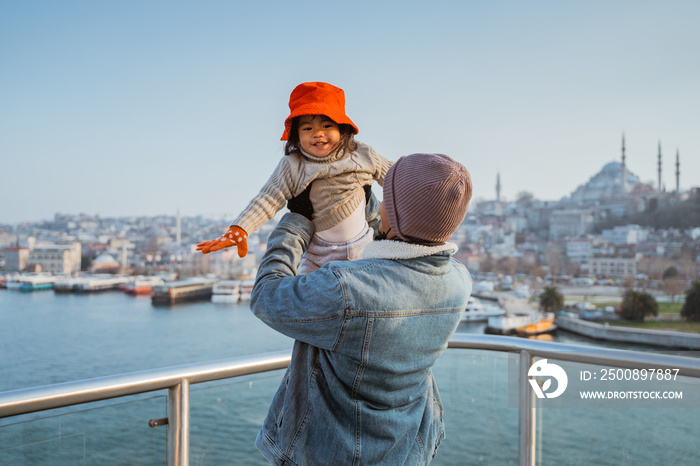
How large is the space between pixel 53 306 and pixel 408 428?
3712 cm

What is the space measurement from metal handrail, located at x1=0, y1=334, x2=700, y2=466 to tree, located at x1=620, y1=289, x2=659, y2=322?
99.8ft

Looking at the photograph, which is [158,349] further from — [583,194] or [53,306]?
[583,194]

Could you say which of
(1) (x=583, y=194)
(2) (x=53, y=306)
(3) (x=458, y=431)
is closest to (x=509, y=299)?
(1) (x=583, y=194)

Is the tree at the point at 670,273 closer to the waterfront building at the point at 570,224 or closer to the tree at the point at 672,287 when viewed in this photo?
the tree at the point at 672,287

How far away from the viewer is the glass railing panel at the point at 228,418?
1.37 meters

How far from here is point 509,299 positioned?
31.4 meters

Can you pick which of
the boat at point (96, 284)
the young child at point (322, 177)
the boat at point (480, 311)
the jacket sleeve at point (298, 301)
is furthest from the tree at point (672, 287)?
the jacket sleeve at point (298, 301)

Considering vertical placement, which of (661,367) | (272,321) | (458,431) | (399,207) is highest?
(399,207)

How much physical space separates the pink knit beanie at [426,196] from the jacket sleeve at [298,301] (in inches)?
5.1

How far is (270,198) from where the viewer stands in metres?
0.92

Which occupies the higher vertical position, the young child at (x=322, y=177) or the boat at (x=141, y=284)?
the young child at (x=322, y=177)

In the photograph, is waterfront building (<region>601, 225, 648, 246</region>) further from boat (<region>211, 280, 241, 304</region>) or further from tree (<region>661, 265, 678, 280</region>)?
boat (<region>211, 280, 241, 304</region>)

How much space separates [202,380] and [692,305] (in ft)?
103

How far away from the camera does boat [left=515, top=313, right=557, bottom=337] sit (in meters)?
28.8
